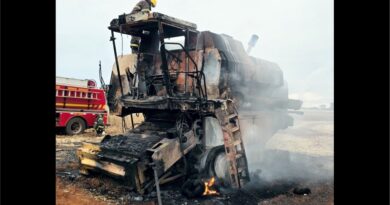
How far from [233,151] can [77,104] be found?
1068cm

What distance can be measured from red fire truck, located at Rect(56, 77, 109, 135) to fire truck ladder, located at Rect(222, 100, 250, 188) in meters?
9.96

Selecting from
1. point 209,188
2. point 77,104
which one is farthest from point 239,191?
point 77,104

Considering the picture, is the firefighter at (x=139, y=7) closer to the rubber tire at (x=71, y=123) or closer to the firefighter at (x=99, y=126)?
the firefighter at (x=99, y=126)

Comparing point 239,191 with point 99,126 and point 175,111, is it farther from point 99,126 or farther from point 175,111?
point 99,126

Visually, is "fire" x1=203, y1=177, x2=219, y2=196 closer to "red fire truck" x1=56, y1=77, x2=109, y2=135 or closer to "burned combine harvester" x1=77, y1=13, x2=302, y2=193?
"burned combine harvester" x1=77, y1=13, x2=302, y2=193

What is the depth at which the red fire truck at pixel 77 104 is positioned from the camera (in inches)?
561

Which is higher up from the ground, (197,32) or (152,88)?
(197,32)

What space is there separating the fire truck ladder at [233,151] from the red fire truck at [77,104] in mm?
9962

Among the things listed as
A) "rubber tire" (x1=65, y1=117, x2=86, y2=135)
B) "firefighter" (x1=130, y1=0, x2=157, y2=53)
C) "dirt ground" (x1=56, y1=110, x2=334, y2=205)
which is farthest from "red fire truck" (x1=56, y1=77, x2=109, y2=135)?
"firefighter" (x1=130, y1=0, x2=157, y2=53)

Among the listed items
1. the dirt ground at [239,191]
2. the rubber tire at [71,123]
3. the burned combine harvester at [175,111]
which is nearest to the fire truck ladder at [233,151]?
the burned combine harvester at [175,111]
